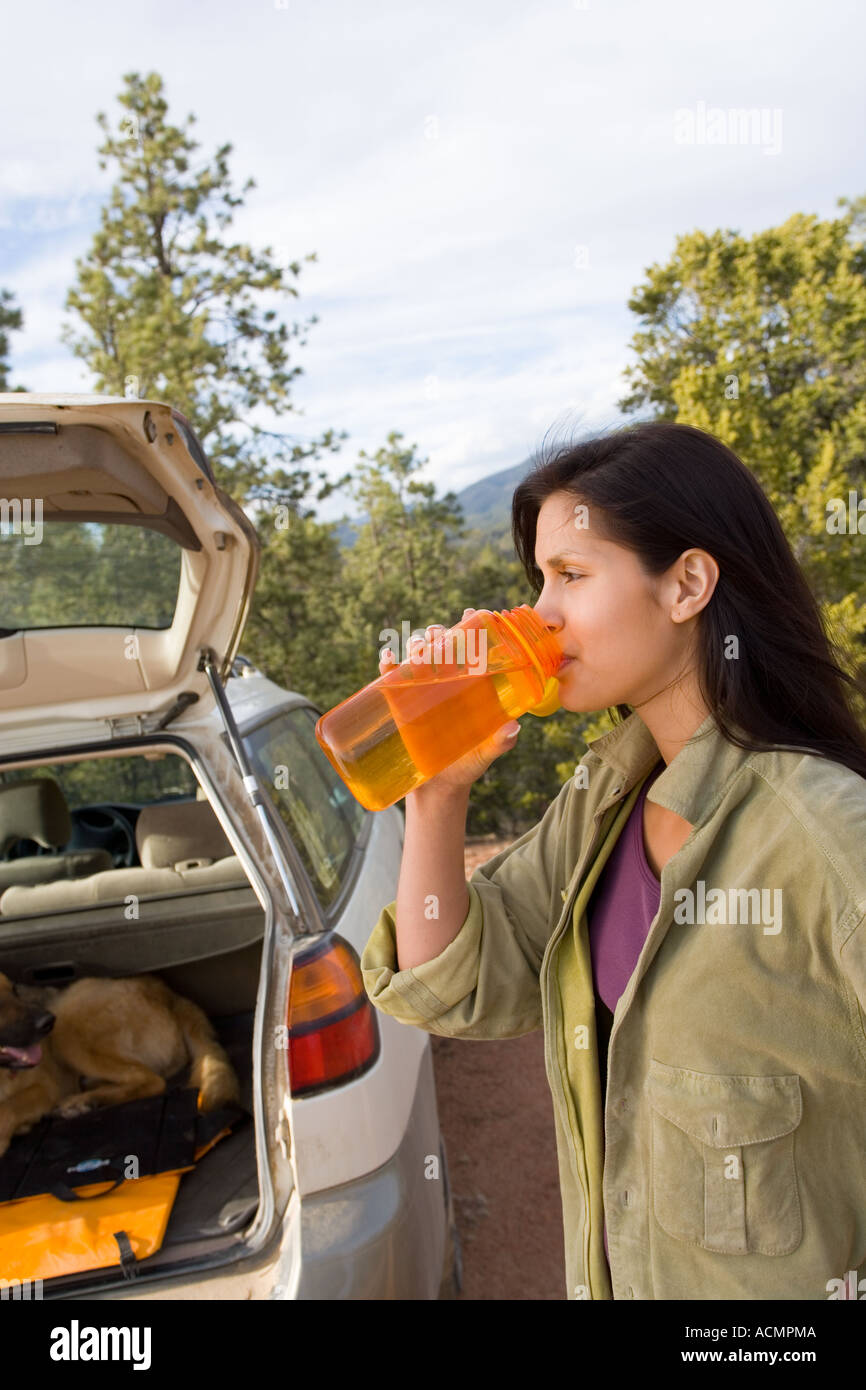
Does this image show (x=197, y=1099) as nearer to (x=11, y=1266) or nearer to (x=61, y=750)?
(x=11, y=1266)

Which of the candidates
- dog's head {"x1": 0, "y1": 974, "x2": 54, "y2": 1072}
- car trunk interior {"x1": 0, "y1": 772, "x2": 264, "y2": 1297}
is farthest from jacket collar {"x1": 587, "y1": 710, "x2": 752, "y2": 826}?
dog's head {"x1": 0, "y1": 974, "x2": 54, "y2": 1072}

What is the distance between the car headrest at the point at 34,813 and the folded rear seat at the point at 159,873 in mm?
244

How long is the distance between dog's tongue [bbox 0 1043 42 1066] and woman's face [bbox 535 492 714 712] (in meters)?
2.80

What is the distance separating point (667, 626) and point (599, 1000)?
1.71 ft

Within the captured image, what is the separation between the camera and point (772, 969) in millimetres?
1141

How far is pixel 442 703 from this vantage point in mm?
1444

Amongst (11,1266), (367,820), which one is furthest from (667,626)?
(367,820)

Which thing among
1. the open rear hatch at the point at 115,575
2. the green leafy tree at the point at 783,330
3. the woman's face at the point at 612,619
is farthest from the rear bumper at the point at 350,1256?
the green leafy tree at the point at 783,330

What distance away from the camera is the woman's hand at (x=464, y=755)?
4.61ft

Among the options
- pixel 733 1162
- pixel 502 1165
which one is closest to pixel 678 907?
pixel 733 1162

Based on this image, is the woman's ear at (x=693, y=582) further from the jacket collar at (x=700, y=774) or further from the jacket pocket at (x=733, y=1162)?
the jacket pocket at (x=733, y=1162)

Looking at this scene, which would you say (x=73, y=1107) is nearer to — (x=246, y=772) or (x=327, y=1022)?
(x=246, y=772)

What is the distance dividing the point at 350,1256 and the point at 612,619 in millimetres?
1511

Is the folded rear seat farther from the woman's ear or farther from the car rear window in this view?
the woman's ear
